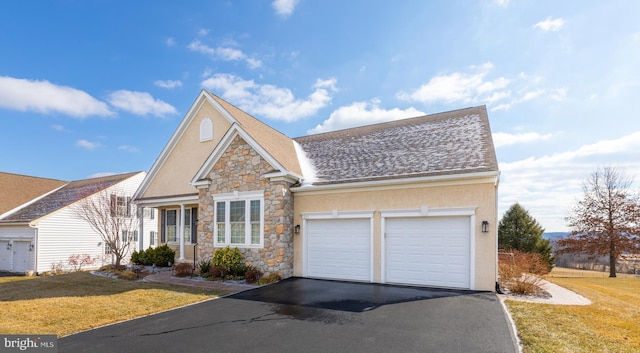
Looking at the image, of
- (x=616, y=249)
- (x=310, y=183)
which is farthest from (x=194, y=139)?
(x=616, y=249)

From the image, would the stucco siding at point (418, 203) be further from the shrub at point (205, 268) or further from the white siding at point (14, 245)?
the white siding at point (14, 245)

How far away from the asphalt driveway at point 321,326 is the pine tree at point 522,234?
2166 cm

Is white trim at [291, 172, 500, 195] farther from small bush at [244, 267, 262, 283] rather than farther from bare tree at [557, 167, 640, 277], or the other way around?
bare tree at [557, 167, 640, 277]

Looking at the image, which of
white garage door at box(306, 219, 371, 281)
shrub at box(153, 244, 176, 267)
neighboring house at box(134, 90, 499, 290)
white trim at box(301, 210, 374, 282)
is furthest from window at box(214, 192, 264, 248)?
shrub at box(153, 244, 176, 267)

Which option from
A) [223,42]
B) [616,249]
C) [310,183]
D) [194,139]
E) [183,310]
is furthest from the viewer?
[616,249]

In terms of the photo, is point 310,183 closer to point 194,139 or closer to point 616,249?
point 194,139

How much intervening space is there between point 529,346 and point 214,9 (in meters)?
15.2

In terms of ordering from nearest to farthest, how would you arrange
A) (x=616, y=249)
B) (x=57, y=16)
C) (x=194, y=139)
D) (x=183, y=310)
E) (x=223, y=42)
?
1. (x=183, y=310)
2. (x=57, y=16)
3. (x=223, y=42)
4. (x=194, y=139)
5. (x=616, y=249)

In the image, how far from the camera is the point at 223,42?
13633mm

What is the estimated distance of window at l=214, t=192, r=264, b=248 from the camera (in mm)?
11797

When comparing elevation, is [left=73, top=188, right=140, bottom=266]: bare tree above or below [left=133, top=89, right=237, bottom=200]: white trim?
below

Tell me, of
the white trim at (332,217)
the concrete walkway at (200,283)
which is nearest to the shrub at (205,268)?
the concrete walkway at (200,283)

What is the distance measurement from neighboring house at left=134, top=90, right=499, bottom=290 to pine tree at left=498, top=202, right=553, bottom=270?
18200mm

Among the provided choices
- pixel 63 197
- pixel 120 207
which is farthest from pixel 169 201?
pixel 63 197
